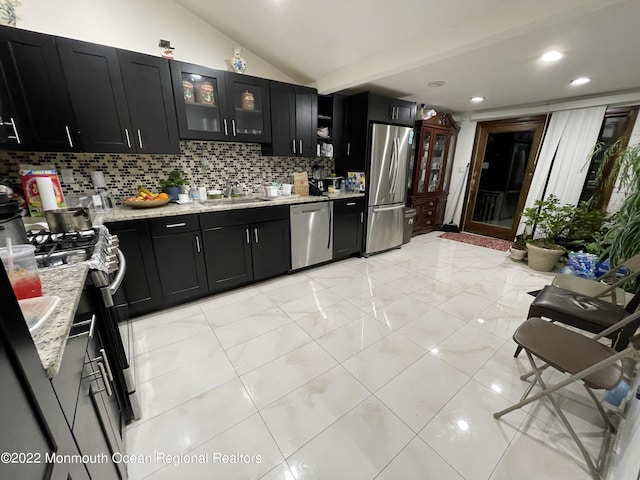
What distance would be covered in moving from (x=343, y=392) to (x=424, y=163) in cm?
415

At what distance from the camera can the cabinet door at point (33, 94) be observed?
171cm

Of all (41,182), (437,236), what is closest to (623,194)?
(437,236)

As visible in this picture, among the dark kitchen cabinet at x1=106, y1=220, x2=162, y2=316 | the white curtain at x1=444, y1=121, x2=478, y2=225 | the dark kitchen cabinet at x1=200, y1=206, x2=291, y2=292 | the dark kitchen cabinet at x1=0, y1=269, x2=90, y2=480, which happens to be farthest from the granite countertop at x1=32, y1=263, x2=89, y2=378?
the white curtain at x1=444, y1=121, x2=478, y2=225

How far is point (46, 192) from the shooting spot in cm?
174

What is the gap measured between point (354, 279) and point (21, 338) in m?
2.78

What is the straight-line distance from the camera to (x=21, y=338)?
46cm

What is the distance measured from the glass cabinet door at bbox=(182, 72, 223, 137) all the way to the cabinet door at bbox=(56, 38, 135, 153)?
49cm

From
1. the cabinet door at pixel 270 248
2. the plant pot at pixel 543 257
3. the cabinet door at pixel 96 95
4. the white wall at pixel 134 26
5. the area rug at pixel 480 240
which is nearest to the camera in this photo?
the cabinet door at pixel 96 95

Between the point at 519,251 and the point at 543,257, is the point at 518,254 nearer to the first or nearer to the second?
the point at 519,251

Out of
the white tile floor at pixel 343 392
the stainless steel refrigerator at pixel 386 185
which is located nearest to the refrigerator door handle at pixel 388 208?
the stainless steel refrigerator at pixel 386 185

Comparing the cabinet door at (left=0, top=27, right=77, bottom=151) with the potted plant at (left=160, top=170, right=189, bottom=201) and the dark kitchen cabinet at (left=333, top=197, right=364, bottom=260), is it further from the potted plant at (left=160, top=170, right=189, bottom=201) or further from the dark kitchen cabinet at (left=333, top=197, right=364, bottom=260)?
the dark kitchen cabinet at (left=333, top=197, right=364, bottom=260)

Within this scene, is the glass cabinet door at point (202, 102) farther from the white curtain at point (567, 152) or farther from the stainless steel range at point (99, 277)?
the white curtain at point (567, 152)

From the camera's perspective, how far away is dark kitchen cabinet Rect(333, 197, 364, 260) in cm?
333

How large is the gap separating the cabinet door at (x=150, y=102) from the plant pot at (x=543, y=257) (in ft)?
14.3
